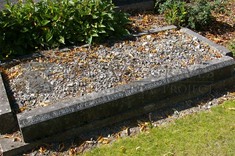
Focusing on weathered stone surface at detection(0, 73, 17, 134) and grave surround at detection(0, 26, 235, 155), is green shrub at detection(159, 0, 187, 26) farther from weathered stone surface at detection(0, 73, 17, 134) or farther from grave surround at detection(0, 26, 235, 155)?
weathered stone surface at detection(0, 73, 17, 134)

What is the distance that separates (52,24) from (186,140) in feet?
9.32

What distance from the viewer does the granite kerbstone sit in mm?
4090

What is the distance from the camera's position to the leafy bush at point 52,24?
5422mm

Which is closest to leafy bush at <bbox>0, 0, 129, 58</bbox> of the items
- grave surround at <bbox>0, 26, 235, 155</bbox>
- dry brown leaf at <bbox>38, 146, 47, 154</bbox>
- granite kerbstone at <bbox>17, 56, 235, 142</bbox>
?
grave surround at <bbox>0, 26, 235, 155</bbox>

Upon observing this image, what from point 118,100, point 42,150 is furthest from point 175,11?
point 42,150

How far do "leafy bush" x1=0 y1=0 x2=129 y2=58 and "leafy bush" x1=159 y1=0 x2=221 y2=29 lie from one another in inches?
54.0

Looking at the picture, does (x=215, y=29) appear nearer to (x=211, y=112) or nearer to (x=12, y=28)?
(x=211, y=112)

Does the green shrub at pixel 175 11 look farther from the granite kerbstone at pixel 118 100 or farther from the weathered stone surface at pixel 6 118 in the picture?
the weathered stone surface at pixel 6 118

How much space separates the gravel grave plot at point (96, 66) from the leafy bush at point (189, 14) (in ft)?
2.31

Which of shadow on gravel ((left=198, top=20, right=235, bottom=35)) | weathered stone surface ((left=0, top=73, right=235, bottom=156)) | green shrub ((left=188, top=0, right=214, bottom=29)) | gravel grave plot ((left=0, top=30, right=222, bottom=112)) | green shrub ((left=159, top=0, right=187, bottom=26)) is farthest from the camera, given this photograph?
shadow on gravel ((left=198, top=20, right=235, bottom=35))

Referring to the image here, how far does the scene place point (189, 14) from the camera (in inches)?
265

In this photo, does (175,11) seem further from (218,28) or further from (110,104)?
(110,104)

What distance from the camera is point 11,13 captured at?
555cm

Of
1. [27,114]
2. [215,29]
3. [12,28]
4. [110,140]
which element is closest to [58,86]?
[27,114]
